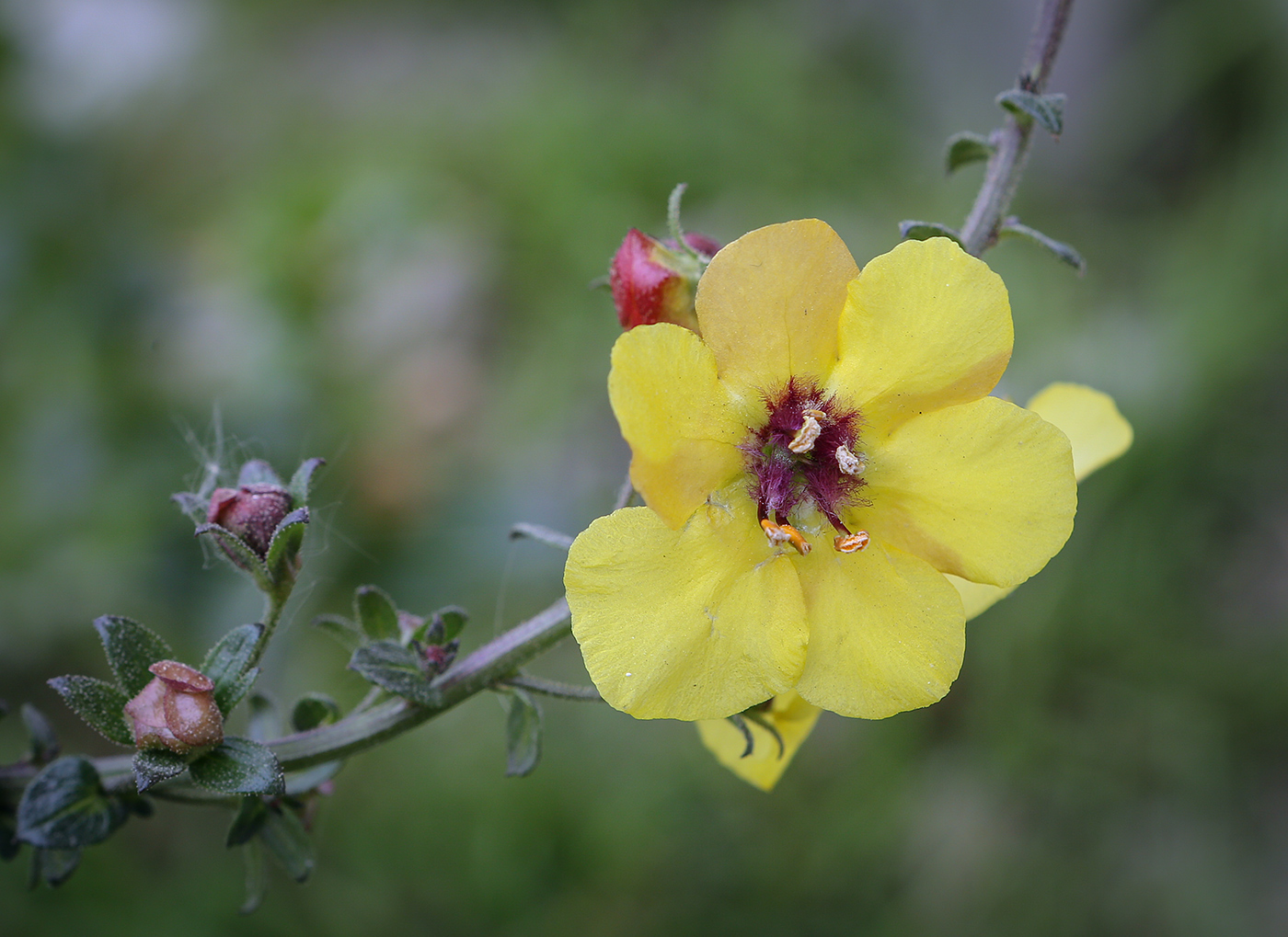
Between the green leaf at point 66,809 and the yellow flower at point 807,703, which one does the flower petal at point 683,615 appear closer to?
the yellow flower at point 807,703

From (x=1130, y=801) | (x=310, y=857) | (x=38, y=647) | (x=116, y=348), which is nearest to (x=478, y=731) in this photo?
(x=38, y=647)

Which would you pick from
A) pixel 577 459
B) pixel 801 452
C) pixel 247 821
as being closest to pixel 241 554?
pixel 247 821

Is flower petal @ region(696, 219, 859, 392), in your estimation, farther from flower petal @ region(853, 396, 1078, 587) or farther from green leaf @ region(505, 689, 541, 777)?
green leaf @ region(505, 689, 541, 777)

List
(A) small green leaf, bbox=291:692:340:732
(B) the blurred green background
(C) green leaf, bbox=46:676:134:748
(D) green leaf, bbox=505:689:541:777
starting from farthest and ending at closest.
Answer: (B) the blurred green background
(A) small green leaf, bbox=291:692:340:732
(D) green leaf, bbox=505:689:541:777
(C) green leaf, bbox=46:676:134:748

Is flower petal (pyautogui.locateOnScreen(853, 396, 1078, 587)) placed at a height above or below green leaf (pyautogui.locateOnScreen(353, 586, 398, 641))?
above

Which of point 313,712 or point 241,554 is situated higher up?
point 241,554

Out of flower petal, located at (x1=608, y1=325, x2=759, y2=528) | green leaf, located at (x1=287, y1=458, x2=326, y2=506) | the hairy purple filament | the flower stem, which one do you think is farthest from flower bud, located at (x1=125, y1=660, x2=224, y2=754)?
the flower stem

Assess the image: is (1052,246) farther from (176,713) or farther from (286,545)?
(176,713)
